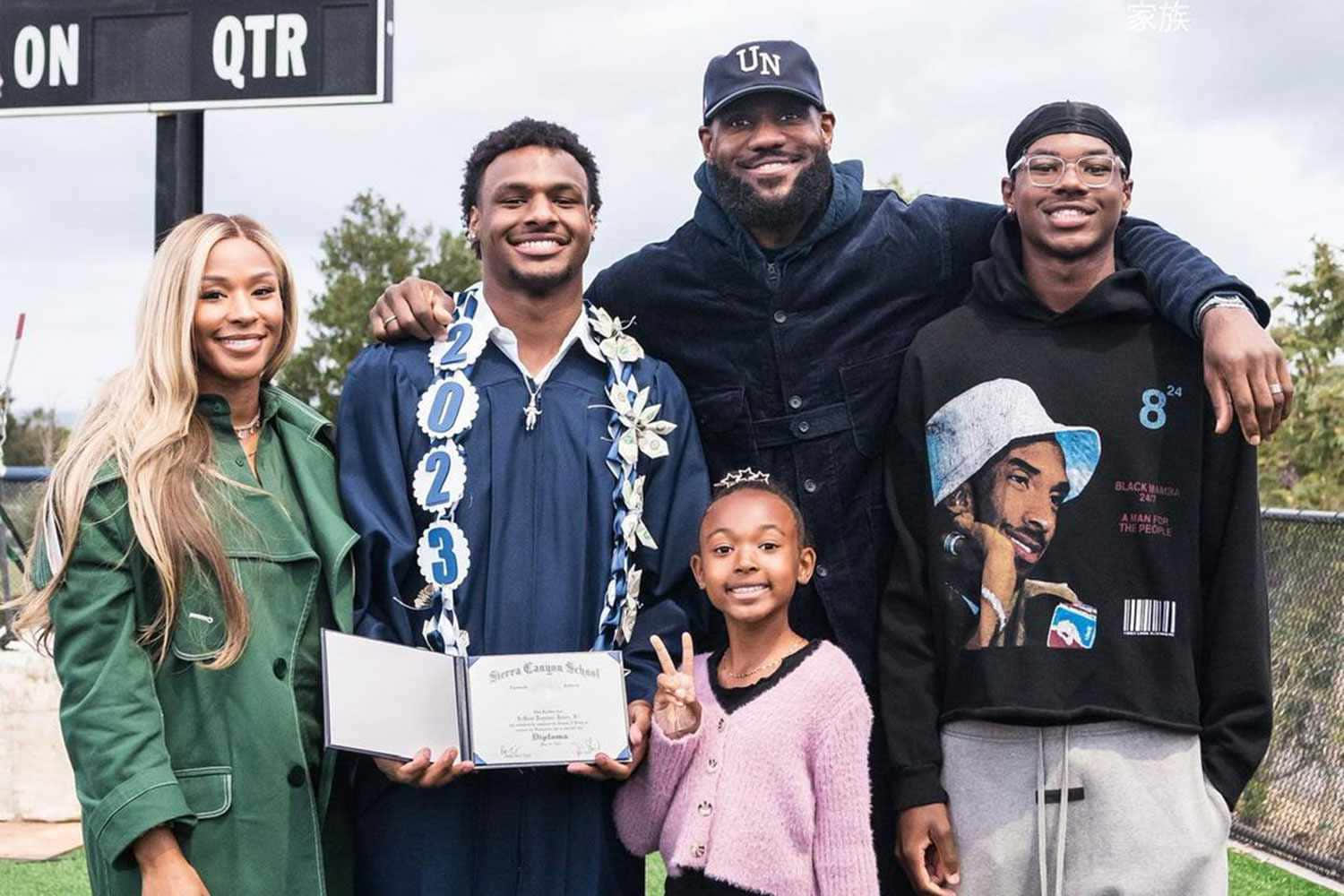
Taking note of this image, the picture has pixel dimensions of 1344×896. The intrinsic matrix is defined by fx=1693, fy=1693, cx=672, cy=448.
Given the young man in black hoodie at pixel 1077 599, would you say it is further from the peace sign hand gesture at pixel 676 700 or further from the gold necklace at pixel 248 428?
the gold necklace at pixel 248 428

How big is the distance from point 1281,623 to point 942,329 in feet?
15.8

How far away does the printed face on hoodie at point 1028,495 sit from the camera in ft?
12.2

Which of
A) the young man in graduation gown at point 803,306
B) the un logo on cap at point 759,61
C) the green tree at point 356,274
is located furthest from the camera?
the green tree at point 356,274

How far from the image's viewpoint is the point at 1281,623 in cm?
809

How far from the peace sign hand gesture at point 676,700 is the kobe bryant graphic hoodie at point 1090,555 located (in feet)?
1.57

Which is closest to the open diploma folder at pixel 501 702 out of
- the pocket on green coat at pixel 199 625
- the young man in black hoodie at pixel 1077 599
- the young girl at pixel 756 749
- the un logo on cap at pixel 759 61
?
the young girl at pixel 756 749

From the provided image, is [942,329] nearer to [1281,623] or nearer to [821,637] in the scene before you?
[821,637]

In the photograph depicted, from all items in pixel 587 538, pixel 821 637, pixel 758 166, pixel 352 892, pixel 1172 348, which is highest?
pixel 758 166

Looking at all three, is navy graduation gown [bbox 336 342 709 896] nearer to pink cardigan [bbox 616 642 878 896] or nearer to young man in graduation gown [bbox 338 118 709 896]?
young man in graduation gown [bbox 338 118 709 896]

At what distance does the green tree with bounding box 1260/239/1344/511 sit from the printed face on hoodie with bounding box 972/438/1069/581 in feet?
21.5

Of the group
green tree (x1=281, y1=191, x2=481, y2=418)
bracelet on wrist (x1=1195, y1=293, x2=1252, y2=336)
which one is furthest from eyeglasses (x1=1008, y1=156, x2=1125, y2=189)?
green tree (x1=281, y1=191, x2=481, y2=418)

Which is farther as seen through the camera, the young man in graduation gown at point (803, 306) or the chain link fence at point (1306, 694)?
the chain link fence at point (1306, 694)

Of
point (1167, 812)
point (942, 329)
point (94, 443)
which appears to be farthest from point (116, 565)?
point (1167, 812)

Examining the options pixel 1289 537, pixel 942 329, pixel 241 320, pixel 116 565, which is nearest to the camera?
pixel 116 565
